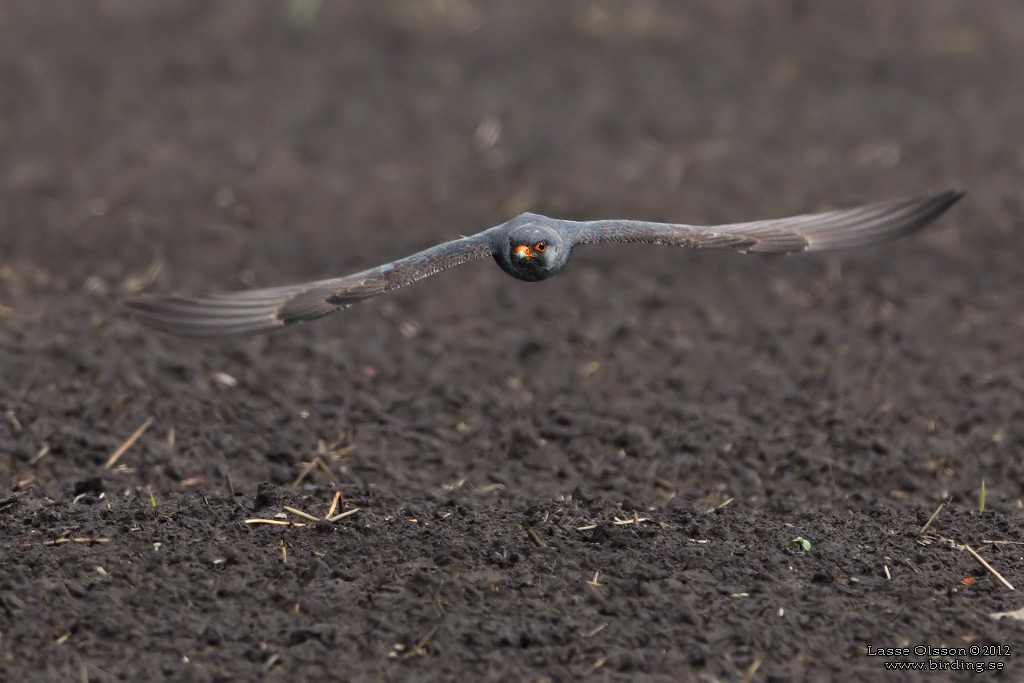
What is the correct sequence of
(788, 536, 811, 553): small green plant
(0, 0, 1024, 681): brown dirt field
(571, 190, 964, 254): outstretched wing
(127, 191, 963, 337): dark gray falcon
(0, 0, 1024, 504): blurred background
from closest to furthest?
(0, 0, 1024, 681): brown dirt field → (788, 536, 811, 553): small green plant → (127, 191, 963, 337): dark gray falcon → (571, 190, 964, 254): outstretched wing → (0, 0, 1024, 504): blurred background

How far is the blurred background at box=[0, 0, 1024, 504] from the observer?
7578 millimetres

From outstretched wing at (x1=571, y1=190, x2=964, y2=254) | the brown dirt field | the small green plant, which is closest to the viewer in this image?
the brown dirt field

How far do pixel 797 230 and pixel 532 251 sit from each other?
5.19 feet

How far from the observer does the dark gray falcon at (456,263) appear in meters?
6.20

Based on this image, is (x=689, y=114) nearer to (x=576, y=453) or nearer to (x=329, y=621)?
(x=576, y=453)

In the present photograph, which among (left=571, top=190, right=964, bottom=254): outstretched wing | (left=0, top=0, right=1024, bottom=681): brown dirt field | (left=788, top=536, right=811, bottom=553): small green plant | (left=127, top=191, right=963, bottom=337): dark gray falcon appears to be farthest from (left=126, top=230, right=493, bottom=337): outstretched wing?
(left=788, top=536, right=811, bottom=553): small green plant

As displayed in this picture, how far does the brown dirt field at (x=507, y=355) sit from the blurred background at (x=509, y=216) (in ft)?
0.12

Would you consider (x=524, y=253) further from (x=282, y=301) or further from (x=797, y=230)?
(x=797, y=230)

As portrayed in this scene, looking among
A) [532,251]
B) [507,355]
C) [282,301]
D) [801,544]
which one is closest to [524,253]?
[532,251]

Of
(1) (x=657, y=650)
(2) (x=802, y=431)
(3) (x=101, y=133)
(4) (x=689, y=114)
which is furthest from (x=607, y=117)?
(1) (x=657, y=650)

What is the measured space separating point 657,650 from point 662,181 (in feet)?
22.1

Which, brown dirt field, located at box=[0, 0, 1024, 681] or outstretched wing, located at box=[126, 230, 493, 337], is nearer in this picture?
brown dirt field, located at box=[0, 0, 1024, 681]

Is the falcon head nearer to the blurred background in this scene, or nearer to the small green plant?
the blurred background

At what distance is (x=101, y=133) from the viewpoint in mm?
12055
